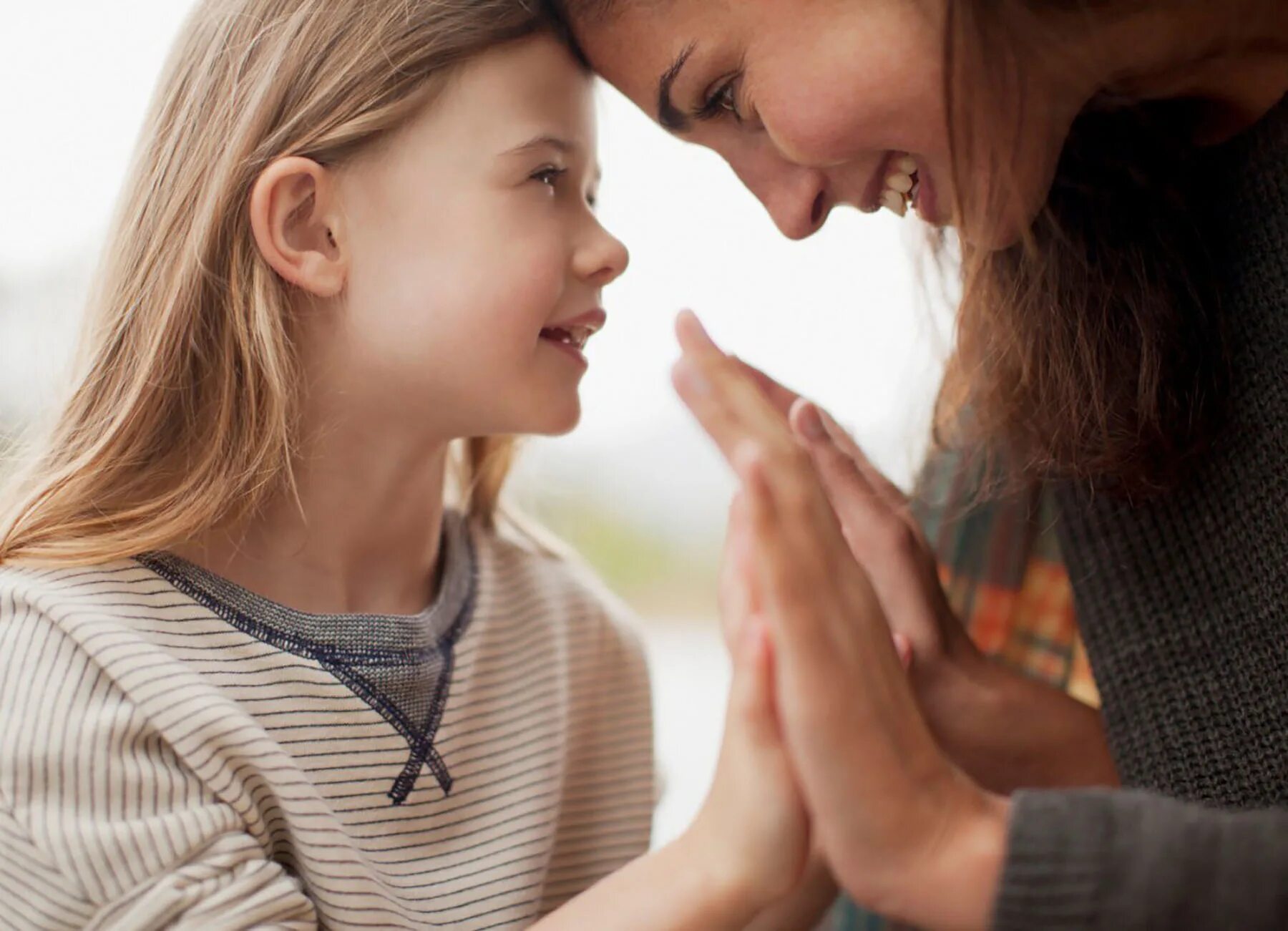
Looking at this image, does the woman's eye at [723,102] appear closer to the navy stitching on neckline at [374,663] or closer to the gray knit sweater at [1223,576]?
the gray knit sweater at [1223,576]

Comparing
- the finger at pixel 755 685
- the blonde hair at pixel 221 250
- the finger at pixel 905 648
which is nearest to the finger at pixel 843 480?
the finger at pixel 905 648

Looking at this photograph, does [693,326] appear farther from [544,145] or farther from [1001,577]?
[1001,577]

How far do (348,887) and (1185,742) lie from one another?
0.64 meters

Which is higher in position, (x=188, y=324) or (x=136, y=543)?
(x=188, y=324)

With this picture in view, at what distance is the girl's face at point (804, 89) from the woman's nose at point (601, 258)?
0.10m

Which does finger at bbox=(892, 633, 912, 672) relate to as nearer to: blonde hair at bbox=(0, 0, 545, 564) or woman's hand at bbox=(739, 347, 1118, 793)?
woman's hand at bbox=(739, 347, 1118, 793)

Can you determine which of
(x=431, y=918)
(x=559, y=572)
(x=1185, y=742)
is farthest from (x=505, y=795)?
(x=1185, y=742)

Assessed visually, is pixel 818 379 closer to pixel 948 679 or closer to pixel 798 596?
pixel 948 679

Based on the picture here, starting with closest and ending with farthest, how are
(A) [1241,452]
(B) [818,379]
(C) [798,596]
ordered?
(C) [798,596] → (A) [1241,452] → (B) [818,379]

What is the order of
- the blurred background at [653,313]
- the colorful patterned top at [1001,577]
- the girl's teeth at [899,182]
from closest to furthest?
1. the girl's teeth at [899,182]
2. the blurred background at [653,313]
3. the colorful patterned top at [1001,577]

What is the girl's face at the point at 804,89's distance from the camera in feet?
2.88

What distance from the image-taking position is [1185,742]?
0.96 meters

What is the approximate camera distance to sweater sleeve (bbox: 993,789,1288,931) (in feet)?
2.13

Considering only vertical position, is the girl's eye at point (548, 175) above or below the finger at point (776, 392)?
above
